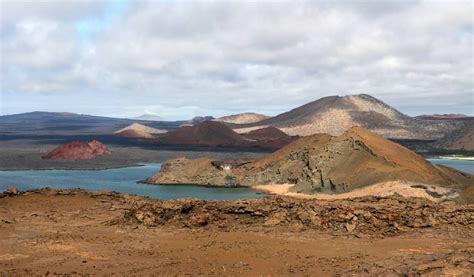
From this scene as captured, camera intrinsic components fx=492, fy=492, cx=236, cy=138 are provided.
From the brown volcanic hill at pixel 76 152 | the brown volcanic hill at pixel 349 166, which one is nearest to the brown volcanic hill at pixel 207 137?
the brown volcanic hill at pixel 76 152

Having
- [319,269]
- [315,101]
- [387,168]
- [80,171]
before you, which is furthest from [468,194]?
[315,101]

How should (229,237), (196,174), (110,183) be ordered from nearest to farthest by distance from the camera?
1. (229,237)
2. (110,183)
3. (196,174)

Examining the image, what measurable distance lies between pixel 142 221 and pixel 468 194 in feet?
77.1

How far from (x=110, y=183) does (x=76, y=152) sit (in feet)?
106

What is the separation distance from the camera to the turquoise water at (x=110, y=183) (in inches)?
1738

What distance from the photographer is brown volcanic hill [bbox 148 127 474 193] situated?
40344 mm

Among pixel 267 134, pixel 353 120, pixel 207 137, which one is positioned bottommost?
pixel 207 137

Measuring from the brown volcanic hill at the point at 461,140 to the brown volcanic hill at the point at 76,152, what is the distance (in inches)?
2781

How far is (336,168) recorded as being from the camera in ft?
145

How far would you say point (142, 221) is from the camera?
64.3ft

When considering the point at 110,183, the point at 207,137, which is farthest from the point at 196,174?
the point at 207,137

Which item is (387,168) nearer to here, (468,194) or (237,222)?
(468,194)

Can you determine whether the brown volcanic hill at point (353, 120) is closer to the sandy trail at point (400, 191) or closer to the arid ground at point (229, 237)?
the sandy trail at point (400, 191)

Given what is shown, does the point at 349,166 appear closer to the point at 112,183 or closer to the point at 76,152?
the point at 112,183
